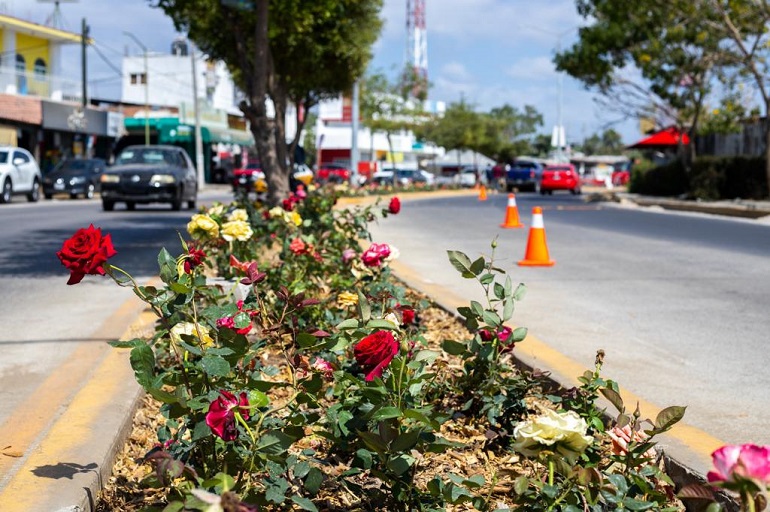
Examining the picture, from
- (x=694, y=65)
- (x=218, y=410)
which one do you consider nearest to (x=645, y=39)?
(x=694, y=65)

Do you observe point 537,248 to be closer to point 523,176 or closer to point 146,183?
point 146,183

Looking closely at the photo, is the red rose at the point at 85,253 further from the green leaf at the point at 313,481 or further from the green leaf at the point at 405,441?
the green leaf at the point at 405,441

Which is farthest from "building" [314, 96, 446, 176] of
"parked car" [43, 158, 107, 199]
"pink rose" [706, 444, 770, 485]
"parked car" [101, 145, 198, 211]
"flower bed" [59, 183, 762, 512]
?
"pink rose" [706, 444, 770, 485]

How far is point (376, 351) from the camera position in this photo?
2.94 metres

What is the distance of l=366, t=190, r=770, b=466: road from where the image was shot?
18.1ft

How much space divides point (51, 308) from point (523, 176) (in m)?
47.0

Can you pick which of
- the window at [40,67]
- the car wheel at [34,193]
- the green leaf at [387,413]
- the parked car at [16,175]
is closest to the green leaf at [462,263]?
the green leaf at [387,413]

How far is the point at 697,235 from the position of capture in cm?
1812

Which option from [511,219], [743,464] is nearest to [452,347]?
[743,464]

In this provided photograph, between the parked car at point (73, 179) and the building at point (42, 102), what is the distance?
652cm

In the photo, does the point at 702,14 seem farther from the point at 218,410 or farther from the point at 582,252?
the point at 218,410

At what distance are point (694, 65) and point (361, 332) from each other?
30589 millimetres

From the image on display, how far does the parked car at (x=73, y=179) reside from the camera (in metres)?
37.2

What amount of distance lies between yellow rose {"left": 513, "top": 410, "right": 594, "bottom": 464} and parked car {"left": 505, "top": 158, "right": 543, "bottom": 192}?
52.7 m
